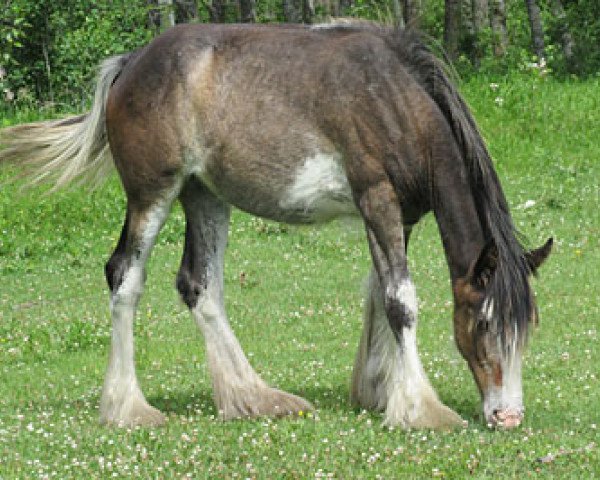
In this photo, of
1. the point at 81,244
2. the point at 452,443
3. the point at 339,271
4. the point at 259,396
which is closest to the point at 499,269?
the point at 452,443

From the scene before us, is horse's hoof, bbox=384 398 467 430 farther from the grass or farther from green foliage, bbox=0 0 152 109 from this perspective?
green foliage, bbox=0 0 152 109

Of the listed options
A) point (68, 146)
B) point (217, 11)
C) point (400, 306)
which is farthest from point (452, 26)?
point (400, 306)

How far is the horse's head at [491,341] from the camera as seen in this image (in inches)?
315

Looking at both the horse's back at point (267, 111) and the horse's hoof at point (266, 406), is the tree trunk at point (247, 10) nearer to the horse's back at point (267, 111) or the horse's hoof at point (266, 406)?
the horse's back at point (267, 111)

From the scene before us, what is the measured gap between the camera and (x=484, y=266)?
8.16m

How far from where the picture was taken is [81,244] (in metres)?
16.9

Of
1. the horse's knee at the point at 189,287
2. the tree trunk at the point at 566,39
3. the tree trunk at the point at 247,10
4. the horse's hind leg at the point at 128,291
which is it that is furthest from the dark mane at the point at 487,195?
the tree trunk at the point at 247,10

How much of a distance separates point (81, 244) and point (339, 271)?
405 cm

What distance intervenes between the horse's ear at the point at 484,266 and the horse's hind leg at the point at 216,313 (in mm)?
1573

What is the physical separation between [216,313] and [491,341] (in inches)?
87.9

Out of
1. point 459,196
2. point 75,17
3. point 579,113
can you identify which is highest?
point 459,196

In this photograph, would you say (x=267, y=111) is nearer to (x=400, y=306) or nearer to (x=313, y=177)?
(x=313, y=177)

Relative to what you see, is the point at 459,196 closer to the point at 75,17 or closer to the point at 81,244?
the point at 81,244

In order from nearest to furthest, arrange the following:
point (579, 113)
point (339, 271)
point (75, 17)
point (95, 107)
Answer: point (95, 107) → point (339, 271) → point (579, 113) → point (75, 17)
